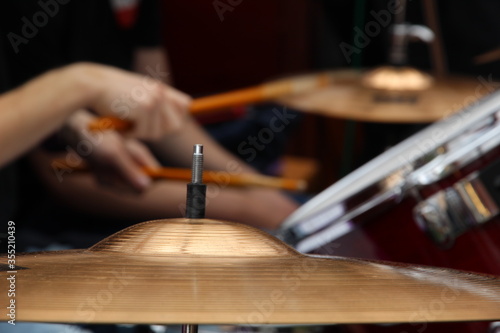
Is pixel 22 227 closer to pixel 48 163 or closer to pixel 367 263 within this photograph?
pixel 48 163

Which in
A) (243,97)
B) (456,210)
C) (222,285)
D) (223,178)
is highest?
(243,97)

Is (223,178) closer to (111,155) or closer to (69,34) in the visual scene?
(111,155)

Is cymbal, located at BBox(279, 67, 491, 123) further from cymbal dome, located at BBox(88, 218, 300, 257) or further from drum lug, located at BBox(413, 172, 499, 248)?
cymbal dome, located at BBox(88, 218, 300, 257)

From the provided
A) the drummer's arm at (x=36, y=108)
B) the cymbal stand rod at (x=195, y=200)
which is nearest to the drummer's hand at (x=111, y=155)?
the drummer's arm at (x=36, y=108)

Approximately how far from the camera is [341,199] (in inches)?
41.1

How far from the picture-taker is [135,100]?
142cm

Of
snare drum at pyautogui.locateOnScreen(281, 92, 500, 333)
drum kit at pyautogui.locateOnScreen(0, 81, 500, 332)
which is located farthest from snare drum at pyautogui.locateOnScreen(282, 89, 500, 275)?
drum kit at pyautogui.locateOnScreen(0, 81, 500, 332)

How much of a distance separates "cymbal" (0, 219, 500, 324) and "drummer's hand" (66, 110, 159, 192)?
32.8 inches

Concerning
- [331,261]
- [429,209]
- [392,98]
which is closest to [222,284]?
[331,261]

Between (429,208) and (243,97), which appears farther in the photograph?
(243,97)

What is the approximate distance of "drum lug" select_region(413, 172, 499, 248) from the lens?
38.7 inches

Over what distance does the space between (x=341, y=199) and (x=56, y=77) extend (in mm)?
540

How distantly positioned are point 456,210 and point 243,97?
713 millimetres

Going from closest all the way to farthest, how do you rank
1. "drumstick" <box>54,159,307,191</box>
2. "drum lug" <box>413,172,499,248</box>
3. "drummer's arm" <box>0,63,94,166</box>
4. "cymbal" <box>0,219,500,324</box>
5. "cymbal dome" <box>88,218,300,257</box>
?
"cymbal" <box>0,219,500,324</box> → "cymbal dome" <box>88,218,300,257</box> → "drum lug" <box>413,172,499,248</box> → "drummer's arm" <box>0,63,94,166</box> → "drumstick" <box>54,159,307,191</box>
